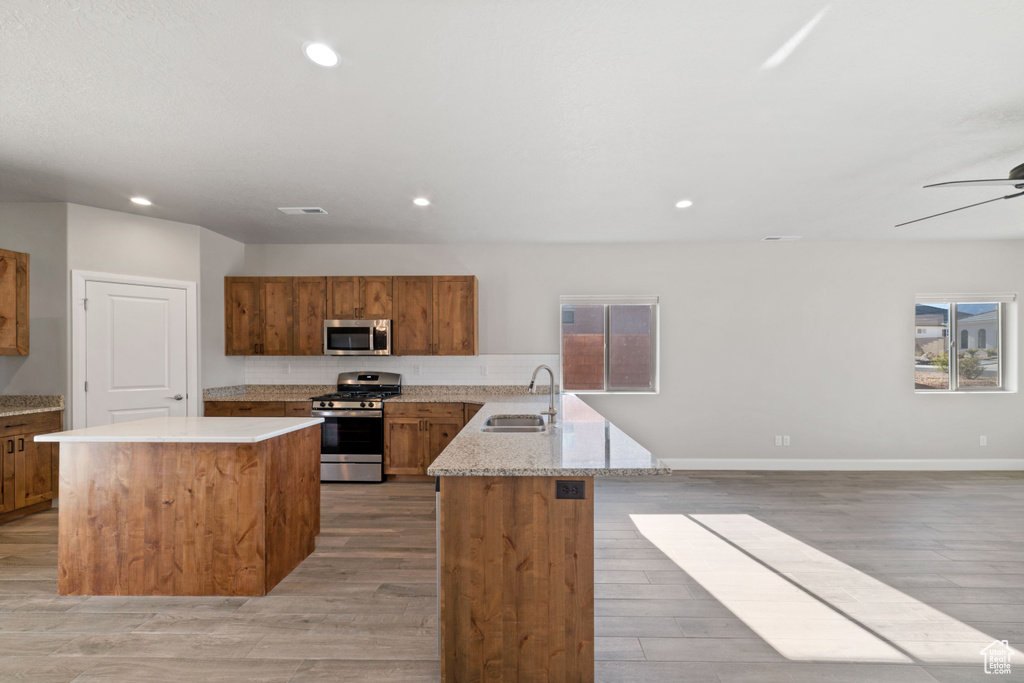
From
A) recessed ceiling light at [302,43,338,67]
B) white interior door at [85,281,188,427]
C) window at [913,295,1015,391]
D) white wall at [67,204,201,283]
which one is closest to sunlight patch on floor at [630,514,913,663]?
recessed ceiling light at [302,43,338,67]

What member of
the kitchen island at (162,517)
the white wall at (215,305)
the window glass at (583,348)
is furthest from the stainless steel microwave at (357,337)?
the kitchen island at (162,517)

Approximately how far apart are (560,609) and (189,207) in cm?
433

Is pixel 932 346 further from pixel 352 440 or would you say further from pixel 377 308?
pixel 352 440

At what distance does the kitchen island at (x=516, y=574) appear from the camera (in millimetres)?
1837

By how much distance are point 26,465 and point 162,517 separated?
222 cm

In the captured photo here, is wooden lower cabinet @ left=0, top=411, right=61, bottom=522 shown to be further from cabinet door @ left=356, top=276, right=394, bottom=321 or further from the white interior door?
cabinet door @ left=356, top=276, right=394, bottom=321

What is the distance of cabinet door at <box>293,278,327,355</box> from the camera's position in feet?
17.0

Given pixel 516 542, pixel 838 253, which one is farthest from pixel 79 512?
pixel 838 253

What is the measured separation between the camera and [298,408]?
494 cm

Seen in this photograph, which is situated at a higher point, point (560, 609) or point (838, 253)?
point (838, 253)

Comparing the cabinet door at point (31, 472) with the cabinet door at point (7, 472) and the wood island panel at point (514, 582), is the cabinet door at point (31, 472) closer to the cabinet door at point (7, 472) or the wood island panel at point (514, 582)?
the cabinet door at point (7, 472)

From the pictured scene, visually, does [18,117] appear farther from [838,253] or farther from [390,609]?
[838,253]

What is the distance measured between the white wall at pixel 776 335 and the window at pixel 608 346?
0.16 m

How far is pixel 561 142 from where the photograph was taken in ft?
9.13
